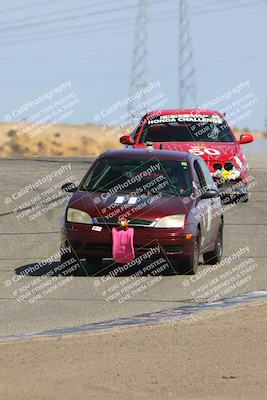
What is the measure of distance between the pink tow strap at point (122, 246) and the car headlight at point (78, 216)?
1.32 ft

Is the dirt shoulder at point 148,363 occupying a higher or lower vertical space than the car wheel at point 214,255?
higher

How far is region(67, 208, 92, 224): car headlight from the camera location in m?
14.0

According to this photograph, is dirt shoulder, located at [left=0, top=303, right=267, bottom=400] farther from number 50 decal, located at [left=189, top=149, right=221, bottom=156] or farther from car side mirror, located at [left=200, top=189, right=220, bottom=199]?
number 50 decal, located at [left=189, top=149, right=221, bottom=156]

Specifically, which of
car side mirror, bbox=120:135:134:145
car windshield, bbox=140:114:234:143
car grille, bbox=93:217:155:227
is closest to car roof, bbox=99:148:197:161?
car grille, bbox=93:217:155:227

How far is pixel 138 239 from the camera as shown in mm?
13805

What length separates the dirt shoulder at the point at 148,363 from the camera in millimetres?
7668

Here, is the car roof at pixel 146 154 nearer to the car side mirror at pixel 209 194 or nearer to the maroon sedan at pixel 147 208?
the maroon sedan at pixel 147 208

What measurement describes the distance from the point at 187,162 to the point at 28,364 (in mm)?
7085

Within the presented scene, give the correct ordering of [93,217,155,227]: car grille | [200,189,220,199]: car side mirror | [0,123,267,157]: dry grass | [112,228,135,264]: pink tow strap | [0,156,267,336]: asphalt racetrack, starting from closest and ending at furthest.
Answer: [0,156,267,336]: asphalt racetrack, [112,228,135,264]: pink tow strap, [93,217,155,227]: car grille, [200,189,220,199]: car side mirror, [0,123,267,157]: dry grass

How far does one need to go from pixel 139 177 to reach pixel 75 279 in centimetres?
181

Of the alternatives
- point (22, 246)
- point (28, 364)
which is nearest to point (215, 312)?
point (28, 364)

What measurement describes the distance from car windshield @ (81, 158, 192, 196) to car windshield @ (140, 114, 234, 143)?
706 cm

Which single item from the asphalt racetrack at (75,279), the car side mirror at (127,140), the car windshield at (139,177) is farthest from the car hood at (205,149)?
the car windshield at (139,177)

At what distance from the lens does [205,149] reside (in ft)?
70.9
